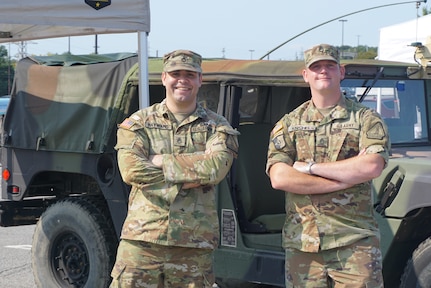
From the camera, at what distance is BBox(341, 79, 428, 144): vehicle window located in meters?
5.35

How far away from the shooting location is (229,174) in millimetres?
5199

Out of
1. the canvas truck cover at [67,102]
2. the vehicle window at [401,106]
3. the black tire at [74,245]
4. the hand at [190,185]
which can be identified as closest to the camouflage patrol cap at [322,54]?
the hand at [190,185]

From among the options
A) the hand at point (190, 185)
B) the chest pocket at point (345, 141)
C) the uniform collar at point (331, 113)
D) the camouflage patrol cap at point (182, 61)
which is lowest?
the hand at point (190, 185)

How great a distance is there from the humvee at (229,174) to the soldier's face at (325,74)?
3.01ft

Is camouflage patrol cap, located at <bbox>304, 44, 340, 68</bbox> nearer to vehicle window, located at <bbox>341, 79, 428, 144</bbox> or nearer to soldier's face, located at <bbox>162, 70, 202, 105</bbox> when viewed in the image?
soldier's face, located at <bbox>162, 70, 202, 105</bbox>

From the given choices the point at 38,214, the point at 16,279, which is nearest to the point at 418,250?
the point at 38,214

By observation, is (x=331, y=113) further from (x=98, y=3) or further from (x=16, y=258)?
(x=16, y=258)

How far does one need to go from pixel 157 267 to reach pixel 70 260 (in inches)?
85.9

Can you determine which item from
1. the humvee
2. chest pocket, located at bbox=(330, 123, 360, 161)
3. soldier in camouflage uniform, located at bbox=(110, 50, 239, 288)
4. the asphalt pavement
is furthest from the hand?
the asphalt pavement

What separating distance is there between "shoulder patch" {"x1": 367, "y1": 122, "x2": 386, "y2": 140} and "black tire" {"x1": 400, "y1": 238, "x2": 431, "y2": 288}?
93 cm

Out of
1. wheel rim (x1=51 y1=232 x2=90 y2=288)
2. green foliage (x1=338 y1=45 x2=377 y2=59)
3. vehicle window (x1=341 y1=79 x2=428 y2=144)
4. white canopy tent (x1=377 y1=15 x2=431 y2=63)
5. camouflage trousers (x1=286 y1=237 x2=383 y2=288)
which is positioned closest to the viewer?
camouflage trousers (x1=286 y1=237 x2=383 y2=288)

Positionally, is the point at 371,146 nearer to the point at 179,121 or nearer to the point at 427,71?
the point at 179,121

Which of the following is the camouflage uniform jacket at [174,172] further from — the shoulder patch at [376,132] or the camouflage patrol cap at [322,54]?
the shoulder patch at [376,132]

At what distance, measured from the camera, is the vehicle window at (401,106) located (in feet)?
17.6
